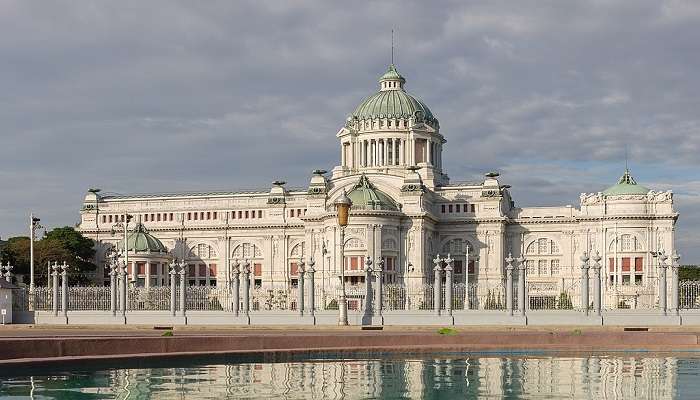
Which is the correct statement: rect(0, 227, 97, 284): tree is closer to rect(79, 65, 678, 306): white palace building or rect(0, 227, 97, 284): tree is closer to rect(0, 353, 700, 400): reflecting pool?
rect(79, 65, 678, 306): white palace building

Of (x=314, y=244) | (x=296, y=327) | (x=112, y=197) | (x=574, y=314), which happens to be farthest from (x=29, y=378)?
(x=112, y=197)

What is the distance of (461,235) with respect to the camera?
401 ft

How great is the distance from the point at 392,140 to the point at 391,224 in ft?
56.8

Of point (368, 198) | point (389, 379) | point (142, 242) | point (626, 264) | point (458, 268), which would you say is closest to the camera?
point (389, 379)

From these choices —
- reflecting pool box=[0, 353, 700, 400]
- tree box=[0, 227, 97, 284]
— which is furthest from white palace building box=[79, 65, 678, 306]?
reflecting pool box=[0, 353, 700, 400]

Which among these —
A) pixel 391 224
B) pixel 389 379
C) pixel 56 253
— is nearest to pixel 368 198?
pixel 391 224

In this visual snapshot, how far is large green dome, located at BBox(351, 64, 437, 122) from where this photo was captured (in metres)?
129

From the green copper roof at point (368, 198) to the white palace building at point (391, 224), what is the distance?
0.15 m

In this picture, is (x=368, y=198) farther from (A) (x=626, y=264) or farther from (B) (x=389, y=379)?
(B) (x=389, y=379)

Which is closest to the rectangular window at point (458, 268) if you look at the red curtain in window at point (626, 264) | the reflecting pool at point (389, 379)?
the red curtain in window at point (626, 264)

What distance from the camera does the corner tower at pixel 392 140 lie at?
417 feet

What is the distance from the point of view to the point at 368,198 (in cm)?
11344

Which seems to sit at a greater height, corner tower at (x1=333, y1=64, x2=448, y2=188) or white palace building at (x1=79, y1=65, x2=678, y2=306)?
corner tower at (x1=333, y1=64, x2=448, y2=188)

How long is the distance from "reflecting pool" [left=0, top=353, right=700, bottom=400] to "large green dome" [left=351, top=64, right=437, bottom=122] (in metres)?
92.3
